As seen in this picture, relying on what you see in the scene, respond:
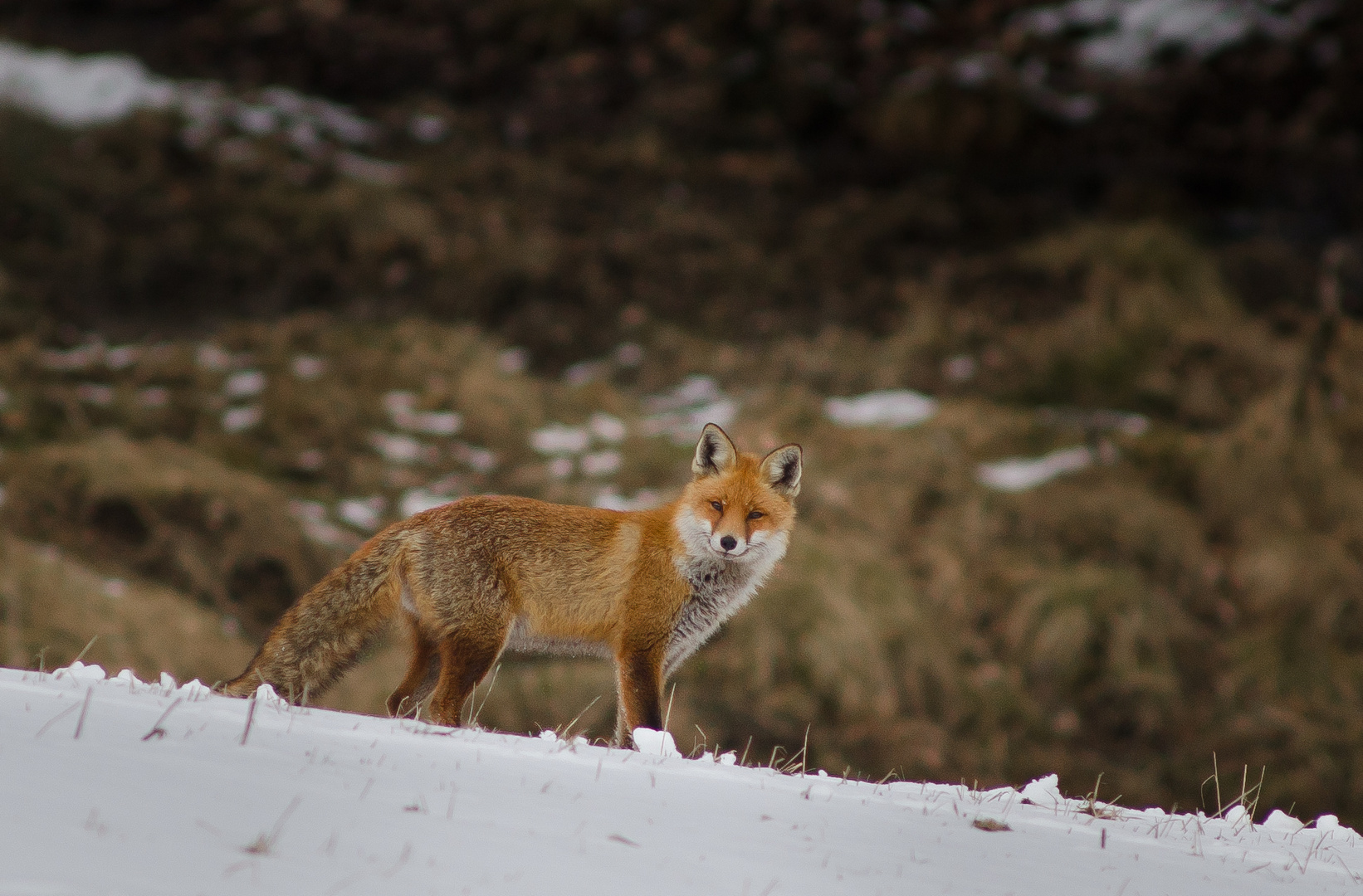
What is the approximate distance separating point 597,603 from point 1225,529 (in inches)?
395

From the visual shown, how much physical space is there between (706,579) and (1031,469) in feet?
29.5

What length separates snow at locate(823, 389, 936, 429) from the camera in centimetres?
1355

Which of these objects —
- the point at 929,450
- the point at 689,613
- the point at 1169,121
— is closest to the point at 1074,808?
the point at 689,613

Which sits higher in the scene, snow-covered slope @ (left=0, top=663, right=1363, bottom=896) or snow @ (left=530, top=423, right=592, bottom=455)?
snow @ (left=530, top=423, right=592, bottom=455)

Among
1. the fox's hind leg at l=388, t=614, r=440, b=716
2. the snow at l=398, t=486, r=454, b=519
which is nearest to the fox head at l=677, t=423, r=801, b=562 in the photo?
the fox's hind leg at l=388, t=614, r=440, b=716

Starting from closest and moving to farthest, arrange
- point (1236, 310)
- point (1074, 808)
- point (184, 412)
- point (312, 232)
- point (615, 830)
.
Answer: point (615, 830)
point (1074, 808)
point (184, 412)
point (1236, 310)
point (312, 232)

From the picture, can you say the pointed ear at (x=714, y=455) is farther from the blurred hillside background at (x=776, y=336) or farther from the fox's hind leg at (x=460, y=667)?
the blurred hillside background at (x=776, y=336)

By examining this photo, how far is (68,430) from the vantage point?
476 inches

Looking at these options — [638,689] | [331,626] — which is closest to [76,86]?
[331,626]

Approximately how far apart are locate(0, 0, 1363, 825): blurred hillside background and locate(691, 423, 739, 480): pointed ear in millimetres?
4819

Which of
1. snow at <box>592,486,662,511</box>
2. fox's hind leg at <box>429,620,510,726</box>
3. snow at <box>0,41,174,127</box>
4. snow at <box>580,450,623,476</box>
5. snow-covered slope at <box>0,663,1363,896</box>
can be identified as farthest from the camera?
snow at <box>0,41,174,127</box>

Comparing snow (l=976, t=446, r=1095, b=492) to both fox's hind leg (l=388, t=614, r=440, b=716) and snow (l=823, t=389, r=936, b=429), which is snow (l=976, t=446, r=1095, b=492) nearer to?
snow (l=823, t=389, r=936, b=429)

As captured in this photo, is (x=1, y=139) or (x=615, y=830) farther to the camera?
(x=1, y=139)

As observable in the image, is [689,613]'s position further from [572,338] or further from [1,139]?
[1,139]
